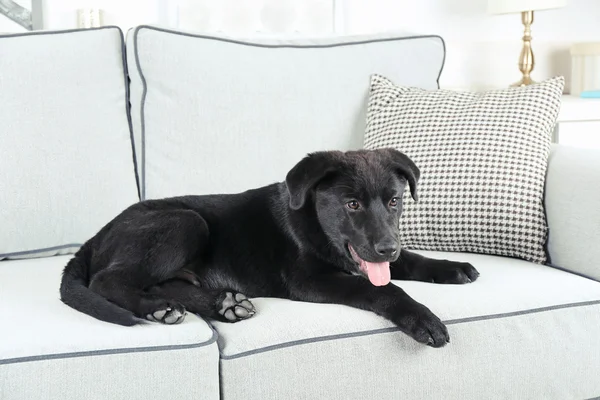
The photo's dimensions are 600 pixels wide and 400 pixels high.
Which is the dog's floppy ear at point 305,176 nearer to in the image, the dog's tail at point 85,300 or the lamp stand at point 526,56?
the dog's tail at point 85,300

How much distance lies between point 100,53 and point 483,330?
4.66ft

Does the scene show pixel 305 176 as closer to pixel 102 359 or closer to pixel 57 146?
pixel 102 359

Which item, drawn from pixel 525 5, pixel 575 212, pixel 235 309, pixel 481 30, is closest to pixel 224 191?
pixel 235 309

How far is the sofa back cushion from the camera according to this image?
2.27 metres

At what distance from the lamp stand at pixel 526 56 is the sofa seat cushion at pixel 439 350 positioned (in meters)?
2.19

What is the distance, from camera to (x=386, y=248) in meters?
1.76

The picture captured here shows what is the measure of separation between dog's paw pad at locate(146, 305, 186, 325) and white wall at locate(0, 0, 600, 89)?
2.42 m

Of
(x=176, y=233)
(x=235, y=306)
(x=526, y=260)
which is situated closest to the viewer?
(x=235, y=306)

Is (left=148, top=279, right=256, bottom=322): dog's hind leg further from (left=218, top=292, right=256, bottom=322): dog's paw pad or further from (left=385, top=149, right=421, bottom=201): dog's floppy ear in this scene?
(left=385, top=149, right=421, bottom=201): dog's floppy ear

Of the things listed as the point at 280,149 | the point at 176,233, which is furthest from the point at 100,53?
the point at 176,233

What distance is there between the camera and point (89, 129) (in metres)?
2.36

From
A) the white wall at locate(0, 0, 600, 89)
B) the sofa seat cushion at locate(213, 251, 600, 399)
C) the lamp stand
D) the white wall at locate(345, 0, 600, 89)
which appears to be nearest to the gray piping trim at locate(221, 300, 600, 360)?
the sofa seat cushion at locate(213, 251, 600, 399)

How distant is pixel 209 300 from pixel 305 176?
36 centimetres

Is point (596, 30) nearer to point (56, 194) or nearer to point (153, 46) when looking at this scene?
point (153, 46)
